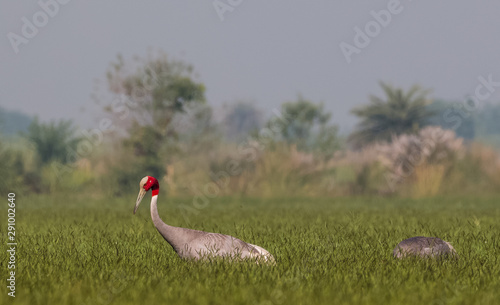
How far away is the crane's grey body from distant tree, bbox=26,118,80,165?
72.6ft

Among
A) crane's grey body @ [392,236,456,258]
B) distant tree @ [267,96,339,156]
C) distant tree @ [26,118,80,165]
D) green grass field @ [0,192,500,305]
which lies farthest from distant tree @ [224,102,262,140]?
crane's grey body @ [392,236,456,258]

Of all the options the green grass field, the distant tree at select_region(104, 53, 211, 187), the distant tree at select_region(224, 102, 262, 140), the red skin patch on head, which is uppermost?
the distant tree at select_region(224, 102, 262, 140)

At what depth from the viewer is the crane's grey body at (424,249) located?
310 inches

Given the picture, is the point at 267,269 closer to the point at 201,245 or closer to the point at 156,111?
the point at 201,245

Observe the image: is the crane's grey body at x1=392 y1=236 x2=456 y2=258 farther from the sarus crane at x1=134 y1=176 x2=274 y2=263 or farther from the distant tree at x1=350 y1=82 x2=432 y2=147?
the distant tree at x1=350 y1=82 x2=432 y2=147

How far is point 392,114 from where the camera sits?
3584 centimetres

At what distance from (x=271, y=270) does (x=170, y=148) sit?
1829cm

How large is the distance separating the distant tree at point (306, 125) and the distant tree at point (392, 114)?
254 cm

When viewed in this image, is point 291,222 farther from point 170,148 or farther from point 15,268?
point 170,148

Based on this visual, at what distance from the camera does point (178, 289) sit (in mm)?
6086

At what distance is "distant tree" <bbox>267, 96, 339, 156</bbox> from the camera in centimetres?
3259

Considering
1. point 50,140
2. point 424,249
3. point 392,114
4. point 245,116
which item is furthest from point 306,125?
point 245,116

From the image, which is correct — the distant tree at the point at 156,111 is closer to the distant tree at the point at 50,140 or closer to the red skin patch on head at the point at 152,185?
the distant tree at the point at 50,140

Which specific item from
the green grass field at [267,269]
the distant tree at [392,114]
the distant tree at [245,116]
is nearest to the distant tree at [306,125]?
the distant tree at [392,114]
